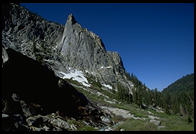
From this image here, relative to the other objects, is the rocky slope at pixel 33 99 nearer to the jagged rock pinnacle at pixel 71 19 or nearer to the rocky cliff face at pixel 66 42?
the rocky cliff face at pixel 66 42

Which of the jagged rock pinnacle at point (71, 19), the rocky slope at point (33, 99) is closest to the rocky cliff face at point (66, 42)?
the jagged rock pinnacle at point (71, 19)

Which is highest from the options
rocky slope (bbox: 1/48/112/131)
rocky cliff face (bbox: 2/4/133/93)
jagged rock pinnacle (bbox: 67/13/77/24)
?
jagged rock pinnacle (bbox: 67/13/77/24)

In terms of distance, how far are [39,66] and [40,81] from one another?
89.5 inches

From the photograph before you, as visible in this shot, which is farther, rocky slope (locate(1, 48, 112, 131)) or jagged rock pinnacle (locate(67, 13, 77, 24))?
jagged rock pinnacle (locate(67, 13, 77, 24))

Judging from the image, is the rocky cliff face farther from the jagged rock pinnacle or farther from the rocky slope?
the rocky slope

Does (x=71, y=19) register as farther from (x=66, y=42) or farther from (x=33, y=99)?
(x=33, y=99)

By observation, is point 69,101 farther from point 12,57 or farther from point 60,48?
point 60,48

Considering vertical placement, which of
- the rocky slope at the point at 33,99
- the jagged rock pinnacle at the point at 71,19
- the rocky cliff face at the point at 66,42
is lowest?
the rocky slope at the point at 33,99

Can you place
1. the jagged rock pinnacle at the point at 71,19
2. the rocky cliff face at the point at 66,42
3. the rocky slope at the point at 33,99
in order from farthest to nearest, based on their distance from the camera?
the jagged rock pinnacle at the point at 71,19
the rocky cliff face at the point at 66,42
the rocky slope at the point at 33,99

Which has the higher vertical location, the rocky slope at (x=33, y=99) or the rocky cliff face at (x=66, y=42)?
the rocky cliff face at (x=66, y=42)

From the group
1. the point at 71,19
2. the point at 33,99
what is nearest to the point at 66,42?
the point at 71,19

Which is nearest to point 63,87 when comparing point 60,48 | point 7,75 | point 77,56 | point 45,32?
point 7,75

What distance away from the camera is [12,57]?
19797mm

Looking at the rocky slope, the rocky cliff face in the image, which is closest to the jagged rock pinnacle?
the rocky cliff face
